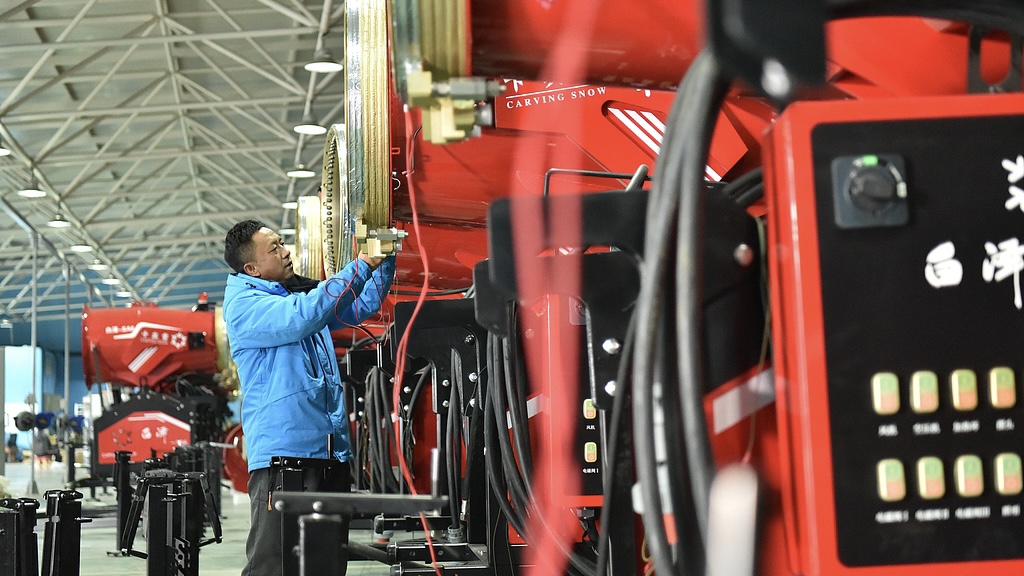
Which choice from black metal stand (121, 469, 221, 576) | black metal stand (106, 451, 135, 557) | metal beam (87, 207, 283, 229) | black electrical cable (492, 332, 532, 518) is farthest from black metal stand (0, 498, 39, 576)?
metal beam (87, 207, 283, 229)

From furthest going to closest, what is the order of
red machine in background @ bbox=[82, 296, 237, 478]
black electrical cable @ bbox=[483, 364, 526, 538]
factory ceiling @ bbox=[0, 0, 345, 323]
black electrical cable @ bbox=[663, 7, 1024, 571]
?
factory ceiling @ bbox=[0, 0, 345, 323], red machine in background @ bbox=[82, 296, 237, 478], black electrical cable @ bbox=[483, 364, 526, 538], black electrical cable @ bbox=[663, 7, 1024, 571]

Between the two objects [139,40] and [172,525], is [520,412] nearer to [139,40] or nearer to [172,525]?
[172,525]

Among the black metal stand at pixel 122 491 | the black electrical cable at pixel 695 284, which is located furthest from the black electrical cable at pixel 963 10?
the black metal stand at pixel 122 491

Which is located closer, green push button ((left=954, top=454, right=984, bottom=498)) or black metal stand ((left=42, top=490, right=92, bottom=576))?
green push button ((left=954, top=454, right=984, bottom=498))

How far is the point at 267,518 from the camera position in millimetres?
3035

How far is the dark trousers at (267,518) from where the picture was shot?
301cm

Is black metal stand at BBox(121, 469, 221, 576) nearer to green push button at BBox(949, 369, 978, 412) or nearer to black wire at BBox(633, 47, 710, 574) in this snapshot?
black wire at BBox(633, 47, 710, 574)

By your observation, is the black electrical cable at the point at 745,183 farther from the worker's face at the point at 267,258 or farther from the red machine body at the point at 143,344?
the red machine body at the point at 143,344

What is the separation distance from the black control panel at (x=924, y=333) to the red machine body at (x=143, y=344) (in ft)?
27.1

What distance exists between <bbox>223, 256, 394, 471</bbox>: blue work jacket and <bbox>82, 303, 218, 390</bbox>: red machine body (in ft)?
18.1

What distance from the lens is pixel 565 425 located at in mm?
1985

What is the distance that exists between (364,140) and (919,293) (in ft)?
4.94

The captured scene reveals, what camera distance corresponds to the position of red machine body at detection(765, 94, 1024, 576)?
748 mm

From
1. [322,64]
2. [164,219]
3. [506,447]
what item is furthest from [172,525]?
[164,219]
